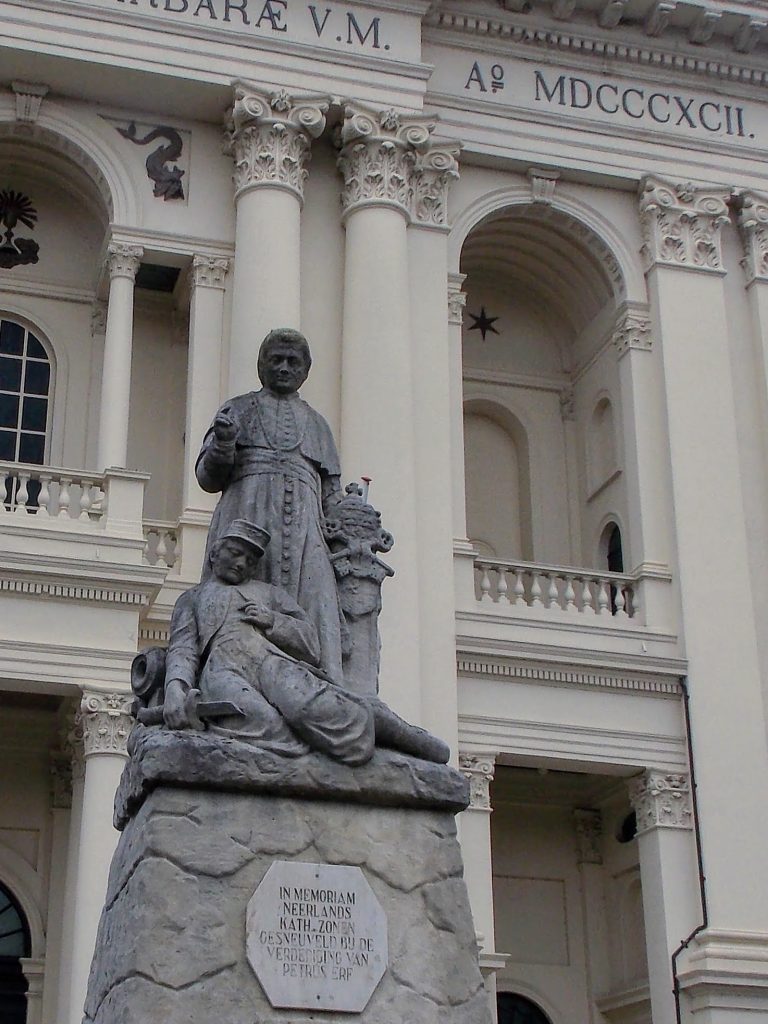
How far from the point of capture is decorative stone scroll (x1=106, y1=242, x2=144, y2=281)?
1909 centimetres

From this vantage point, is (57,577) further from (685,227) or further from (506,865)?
(685,227)

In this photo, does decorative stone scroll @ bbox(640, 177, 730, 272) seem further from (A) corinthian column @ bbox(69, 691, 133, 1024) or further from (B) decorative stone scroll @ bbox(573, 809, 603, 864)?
(A) corinthian column @ bbox(69, 691, 133, 1024)

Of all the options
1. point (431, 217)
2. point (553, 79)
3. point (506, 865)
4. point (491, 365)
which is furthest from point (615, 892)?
point (553, 79)

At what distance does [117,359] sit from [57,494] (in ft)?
5.97

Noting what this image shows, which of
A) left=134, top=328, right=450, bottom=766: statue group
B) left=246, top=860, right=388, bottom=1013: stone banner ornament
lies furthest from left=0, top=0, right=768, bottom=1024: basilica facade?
left=246, top=860, right=388, bottom=1013: stone banner ornament

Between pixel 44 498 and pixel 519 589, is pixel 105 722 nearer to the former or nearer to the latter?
pixel 44 498

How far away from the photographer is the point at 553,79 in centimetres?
2159

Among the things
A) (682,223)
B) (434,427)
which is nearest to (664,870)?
(434,427)

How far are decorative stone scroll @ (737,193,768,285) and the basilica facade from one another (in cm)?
5

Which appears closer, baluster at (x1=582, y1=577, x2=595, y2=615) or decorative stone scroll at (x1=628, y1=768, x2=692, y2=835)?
decorative stone scroll at (x1=628, y1=768, x2=692, y2=835)

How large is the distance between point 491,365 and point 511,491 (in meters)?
1.82

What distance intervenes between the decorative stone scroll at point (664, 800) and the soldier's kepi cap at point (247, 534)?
11827 millimetres

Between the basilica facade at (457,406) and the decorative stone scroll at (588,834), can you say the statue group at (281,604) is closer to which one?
the basilica facade at (457,406)

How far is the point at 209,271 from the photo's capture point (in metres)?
19.3
